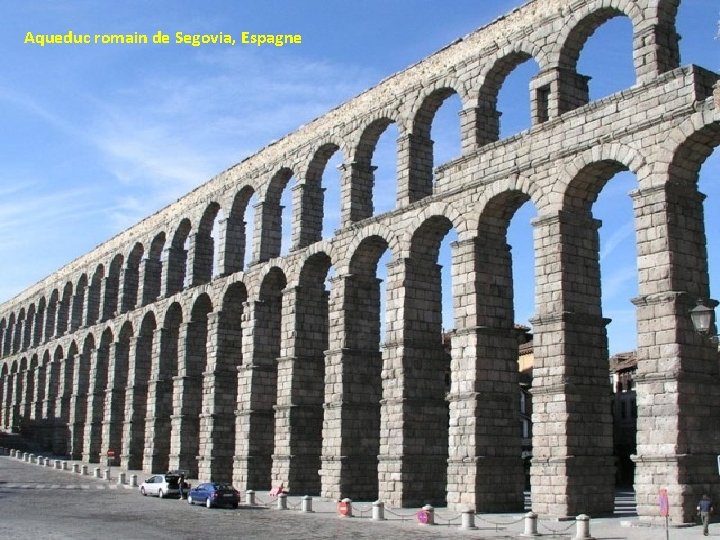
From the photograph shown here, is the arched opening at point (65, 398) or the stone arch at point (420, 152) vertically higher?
the stone arch at point (420, 152)

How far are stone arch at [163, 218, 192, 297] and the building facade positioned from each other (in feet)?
0.82

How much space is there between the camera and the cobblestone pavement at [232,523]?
22.2 m

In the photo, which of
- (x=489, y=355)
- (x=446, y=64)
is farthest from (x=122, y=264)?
(x=489, y=355)

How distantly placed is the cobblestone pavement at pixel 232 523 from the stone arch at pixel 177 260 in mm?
17546

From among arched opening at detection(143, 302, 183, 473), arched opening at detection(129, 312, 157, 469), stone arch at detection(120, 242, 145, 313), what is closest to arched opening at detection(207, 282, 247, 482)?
arched opening at detection(143, 302, 183, 473)

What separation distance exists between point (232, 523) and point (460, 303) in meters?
10.3

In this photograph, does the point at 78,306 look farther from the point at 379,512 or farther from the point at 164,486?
the point at 379,512

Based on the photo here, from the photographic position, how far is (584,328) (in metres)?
25.8

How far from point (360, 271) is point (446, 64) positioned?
9094mm

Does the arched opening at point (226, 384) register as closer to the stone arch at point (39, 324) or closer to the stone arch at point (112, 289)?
the stone arch at point (112, 289)

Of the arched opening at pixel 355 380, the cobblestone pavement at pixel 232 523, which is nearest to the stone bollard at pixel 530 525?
the cobblestone pavement at pixel 232 523

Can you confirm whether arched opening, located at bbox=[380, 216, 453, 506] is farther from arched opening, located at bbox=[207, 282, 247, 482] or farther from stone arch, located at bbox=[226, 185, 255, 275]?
stone arch, located at bbox=[226, 185, 255, 275]

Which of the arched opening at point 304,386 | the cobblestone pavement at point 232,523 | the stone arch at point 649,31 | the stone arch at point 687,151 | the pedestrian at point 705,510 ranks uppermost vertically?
the stone arch at point 649,31

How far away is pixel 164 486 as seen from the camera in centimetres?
3756
